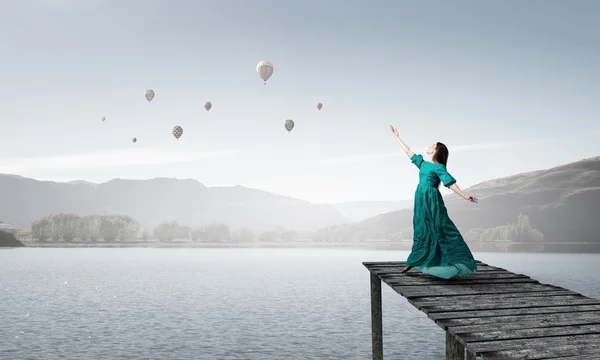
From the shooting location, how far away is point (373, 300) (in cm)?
1719

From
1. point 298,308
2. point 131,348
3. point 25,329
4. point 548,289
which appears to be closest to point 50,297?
point 25,329

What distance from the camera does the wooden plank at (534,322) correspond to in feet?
30.0

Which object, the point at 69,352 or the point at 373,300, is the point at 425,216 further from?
the point at 69,352

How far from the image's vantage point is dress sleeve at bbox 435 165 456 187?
13.0 m

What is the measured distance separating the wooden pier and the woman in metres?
0.29

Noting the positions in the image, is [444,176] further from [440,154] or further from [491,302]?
[491,302]

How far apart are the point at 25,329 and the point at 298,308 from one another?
26.6 meters

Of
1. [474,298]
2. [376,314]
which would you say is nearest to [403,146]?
[474,298]

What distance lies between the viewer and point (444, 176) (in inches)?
518

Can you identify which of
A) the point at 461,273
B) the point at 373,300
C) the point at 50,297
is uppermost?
the point at 461,273

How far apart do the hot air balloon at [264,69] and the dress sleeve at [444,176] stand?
254ft

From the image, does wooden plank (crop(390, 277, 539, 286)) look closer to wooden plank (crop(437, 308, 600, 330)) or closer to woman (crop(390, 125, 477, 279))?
woman (crop(390, 125, 477, 279))

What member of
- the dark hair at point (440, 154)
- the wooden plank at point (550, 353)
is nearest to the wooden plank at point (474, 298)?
the wooden plank at point (550, 353)

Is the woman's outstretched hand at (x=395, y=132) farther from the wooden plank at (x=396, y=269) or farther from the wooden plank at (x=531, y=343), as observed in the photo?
the wooden plank at (x=531, y=343)
